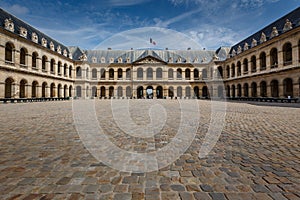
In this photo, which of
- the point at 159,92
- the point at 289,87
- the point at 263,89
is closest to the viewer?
the point at 289,87

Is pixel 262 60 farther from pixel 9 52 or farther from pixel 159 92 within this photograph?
pixel 9 52

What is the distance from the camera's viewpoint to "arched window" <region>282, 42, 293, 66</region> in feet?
70.7

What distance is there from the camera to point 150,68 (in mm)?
43469

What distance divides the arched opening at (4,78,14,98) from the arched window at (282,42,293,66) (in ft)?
119

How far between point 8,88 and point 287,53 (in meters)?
38.4

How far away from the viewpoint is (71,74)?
1521 inches

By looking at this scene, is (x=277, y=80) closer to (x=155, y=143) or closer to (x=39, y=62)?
(x=155, y=143)

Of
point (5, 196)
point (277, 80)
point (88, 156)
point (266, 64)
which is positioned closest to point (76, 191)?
point (5, 196)

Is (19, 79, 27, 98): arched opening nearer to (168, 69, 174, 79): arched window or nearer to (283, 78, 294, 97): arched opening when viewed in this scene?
(168, 69, 174, 79): arched window

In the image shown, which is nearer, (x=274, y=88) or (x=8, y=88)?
(x=8, y=88)

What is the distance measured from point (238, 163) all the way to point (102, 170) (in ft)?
8.45

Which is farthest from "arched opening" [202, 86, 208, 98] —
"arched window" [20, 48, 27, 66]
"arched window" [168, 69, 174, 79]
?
"arched window" [20, 48, 27, 66]

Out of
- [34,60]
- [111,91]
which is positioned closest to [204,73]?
[111,91]

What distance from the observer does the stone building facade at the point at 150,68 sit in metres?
21.5
